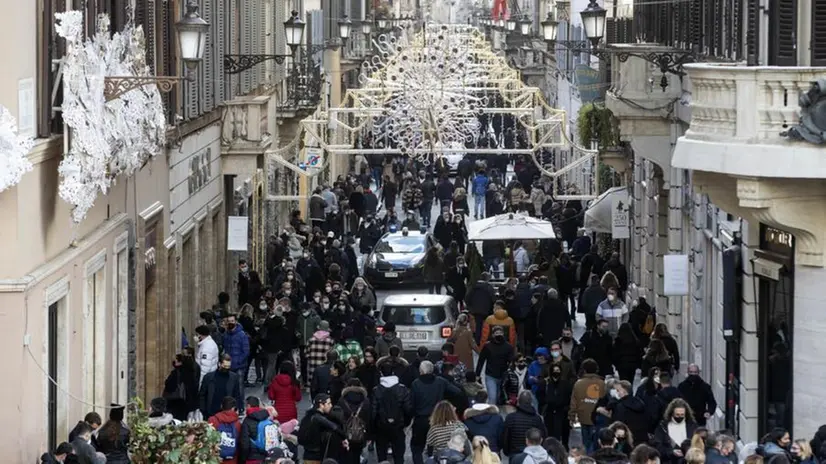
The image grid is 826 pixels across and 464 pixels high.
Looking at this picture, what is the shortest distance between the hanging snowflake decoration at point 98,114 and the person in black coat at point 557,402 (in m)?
5.33

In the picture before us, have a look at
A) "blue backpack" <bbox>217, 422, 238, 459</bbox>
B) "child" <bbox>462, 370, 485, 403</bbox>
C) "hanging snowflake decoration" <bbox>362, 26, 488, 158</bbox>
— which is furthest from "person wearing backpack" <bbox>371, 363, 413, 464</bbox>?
"hanging snowflake decoration" <bbox>362, 26, 488, 158</bbox>

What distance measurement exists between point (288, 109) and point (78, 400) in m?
22.8

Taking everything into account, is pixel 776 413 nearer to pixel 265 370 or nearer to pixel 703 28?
pixel 703 28

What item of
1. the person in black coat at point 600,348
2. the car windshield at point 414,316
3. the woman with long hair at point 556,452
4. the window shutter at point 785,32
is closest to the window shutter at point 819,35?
the window shutter at point 785,32

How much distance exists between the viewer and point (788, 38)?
21156 mm

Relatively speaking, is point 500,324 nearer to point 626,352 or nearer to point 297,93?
point 626,352

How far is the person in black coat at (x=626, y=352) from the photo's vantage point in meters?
27.8

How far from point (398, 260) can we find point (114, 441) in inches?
968

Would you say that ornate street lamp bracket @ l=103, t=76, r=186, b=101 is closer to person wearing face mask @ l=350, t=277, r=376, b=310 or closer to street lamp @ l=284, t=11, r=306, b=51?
person wearing face mask @ l=350, t=277, r=376, b=310

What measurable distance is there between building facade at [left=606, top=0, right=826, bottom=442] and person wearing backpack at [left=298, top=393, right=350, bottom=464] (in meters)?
4.18

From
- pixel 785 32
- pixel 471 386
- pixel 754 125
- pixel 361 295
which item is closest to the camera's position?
pixel 754 125

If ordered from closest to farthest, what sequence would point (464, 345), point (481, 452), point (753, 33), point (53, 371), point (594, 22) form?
point (481, 452)
point (53, 371)
point (753, 33)
point (594, 22)
point (464, 345)

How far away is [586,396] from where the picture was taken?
24078 mm

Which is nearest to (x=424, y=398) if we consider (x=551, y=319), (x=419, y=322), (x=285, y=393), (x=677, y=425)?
(x=285, y=393)
